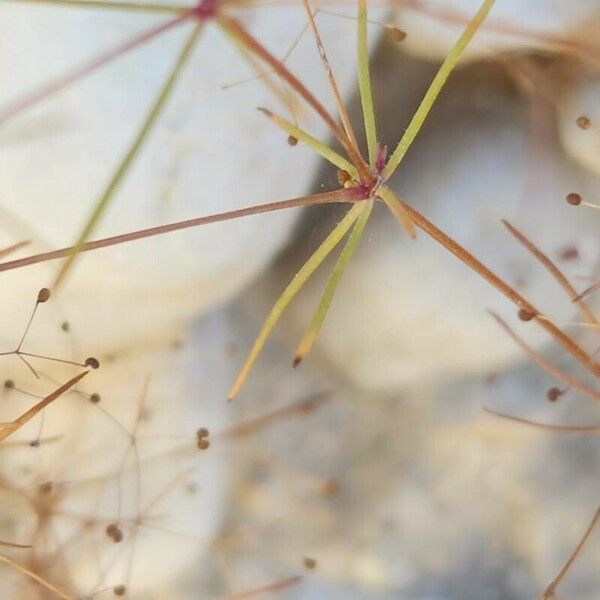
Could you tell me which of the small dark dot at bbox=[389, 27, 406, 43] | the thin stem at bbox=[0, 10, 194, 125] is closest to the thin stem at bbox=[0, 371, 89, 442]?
the thin stem at bbox=[0, 10, 194, 125]

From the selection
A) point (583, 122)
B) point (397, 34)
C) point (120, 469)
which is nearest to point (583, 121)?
point (583, 122)

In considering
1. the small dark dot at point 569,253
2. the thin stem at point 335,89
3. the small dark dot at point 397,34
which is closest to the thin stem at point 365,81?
the thin stem at point 335,89

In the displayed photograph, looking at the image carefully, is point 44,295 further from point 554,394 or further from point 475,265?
point 554,394

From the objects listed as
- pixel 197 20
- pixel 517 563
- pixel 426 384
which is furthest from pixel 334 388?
pixel 197 20

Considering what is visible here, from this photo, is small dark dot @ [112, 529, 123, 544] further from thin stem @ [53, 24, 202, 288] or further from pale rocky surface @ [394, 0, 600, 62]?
pale rocky surface @ [394, 0, 600, 62]

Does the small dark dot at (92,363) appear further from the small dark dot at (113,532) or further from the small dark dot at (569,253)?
the small dark dot at (569,253)

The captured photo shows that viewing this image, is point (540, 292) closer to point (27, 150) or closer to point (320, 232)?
point (320, 232)
